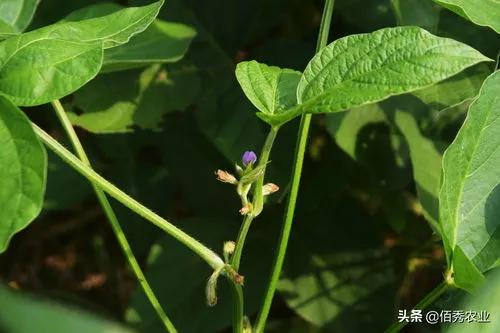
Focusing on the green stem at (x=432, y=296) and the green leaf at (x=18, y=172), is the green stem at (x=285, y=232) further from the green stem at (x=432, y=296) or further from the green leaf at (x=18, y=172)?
the green leaf at (x=18, y=172)

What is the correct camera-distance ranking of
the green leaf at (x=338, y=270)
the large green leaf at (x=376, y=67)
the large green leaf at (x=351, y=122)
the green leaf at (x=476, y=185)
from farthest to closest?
the green leaf at (x=338, y=270) → the large green leaf at (x=351, y=122) → the green leaf at (x=476, y=185) → the large green leaf at (x=376, y=67)

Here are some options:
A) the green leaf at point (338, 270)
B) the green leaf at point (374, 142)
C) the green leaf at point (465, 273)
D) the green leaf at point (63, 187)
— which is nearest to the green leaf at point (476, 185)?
the green leaf at point (465, 273)

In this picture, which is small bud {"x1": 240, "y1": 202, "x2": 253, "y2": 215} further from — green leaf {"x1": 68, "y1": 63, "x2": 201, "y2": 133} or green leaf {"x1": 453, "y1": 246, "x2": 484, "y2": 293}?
green leaf {"x1": 68, "y1": 63, "x2": 201, "y2": 133}

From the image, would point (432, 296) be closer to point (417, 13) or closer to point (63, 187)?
point (417, 13)

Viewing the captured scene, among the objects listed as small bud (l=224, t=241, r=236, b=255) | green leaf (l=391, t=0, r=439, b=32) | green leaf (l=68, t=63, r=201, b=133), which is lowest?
green leaf (l=68, t=63, r=201, b=133)

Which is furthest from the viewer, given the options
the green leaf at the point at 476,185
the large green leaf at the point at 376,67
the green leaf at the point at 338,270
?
the green leaf at the point at 338,270

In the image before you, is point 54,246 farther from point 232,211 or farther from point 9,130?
point 9,130

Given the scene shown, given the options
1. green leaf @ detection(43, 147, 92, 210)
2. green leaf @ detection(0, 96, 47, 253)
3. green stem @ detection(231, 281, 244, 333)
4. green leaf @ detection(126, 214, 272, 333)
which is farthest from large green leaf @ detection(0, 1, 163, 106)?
green leaf @ detection(43, 147, 92, 210)
